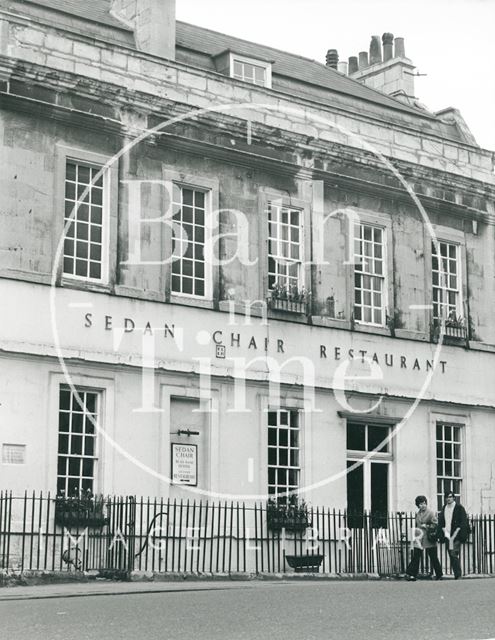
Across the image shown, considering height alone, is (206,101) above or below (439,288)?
above

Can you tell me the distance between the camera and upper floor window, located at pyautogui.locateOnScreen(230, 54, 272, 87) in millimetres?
27453

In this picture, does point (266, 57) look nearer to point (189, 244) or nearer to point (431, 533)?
point (189, 244)

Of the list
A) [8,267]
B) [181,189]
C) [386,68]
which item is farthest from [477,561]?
[386,68]

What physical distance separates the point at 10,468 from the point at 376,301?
9.57m

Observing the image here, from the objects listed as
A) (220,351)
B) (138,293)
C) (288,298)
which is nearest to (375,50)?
(288,298)

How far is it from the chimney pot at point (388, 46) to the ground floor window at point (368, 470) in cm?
1226

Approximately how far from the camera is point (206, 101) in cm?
2523

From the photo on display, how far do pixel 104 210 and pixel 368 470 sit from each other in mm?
7874

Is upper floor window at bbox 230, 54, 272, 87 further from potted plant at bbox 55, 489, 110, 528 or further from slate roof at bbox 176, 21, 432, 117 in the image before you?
potted plant at bbox 55, 489, 110, 528

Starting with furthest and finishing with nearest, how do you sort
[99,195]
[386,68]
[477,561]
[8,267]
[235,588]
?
[386,68], [477,561], [99,195], [8,267], [235,588]

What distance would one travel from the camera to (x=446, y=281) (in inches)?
1153

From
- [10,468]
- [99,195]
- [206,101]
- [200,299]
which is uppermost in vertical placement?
[206,101]

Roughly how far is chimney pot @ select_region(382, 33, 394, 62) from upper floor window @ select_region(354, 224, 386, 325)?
8.74m

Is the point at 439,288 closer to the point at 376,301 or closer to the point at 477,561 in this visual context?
the point at 376,301
